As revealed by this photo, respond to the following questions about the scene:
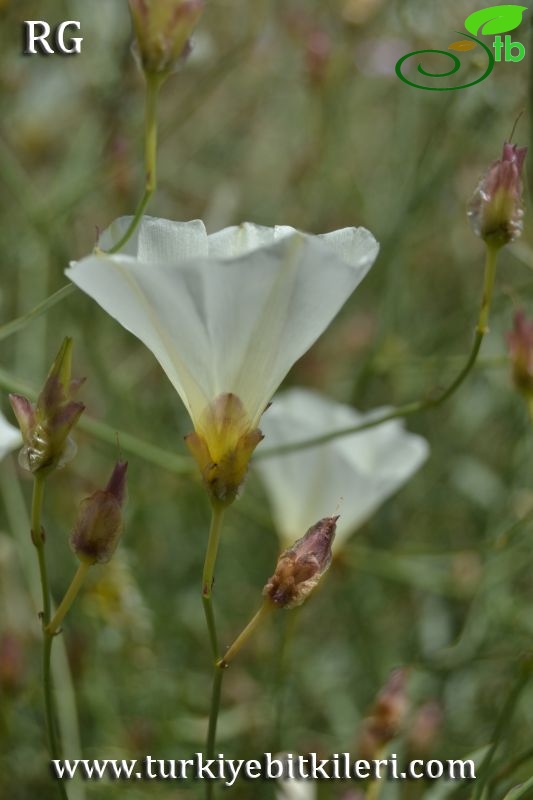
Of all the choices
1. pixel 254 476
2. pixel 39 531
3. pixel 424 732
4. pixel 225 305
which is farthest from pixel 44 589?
pixel 254 476

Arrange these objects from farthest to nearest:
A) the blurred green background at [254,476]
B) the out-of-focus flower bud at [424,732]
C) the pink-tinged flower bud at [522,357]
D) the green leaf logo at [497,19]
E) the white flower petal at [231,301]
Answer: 1. the blurred green background at [254,476]
2. the green leaf logo at [497,19]
3. the out-of-focus flower bud at [424,732]
4. the pink-tinged flower bud at [522,357]
5. the white flower petal at [231,301]

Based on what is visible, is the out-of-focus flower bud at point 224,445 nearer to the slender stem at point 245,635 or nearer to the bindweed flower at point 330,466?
the slender stem at point 245,635

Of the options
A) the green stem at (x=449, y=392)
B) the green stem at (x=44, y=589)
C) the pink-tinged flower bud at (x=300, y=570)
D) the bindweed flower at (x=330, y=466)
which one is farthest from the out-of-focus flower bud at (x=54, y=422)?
the bindweed flower at (x=330, y=466)

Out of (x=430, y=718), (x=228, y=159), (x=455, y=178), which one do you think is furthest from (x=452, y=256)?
(x=430, y=718)

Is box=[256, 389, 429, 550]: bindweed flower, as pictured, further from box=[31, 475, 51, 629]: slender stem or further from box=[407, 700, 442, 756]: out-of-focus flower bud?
box=[31, 475, 51, 629]: slender stem

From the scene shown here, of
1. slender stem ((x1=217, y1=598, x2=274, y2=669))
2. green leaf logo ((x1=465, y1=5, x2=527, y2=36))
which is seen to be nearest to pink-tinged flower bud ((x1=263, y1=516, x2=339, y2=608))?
slender stem ((x1=217, y1=598, x2=274, y2=669))

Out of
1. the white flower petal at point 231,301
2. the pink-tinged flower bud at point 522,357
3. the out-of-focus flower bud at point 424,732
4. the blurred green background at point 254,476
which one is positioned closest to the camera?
the white flower petal at point 231,301
